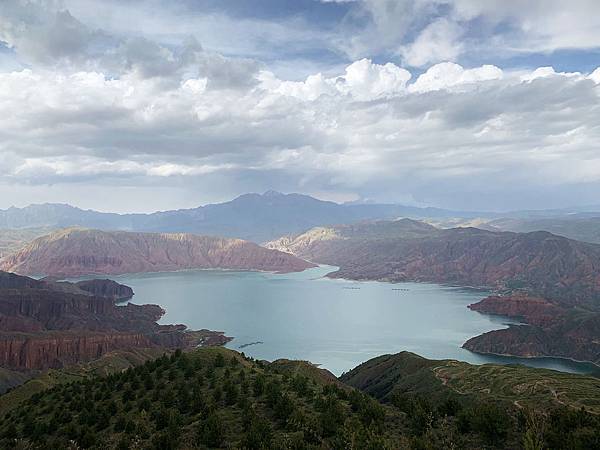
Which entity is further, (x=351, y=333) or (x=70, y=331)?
(x=351, y=333)

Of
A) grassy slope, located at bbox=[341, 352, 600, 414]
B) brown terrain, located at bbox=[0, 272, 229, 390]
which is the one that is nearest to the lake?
brown terrain, located at bbox=[0, 272, 229, 390]

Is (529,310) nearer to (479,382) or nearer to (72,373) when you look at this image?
(479,382)

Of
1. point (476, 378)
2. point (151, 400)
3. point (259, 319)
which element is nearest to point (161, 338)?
point (259, 319)

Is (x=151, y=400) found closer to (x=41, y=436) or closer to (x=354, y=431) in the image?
(x=41, y=436)

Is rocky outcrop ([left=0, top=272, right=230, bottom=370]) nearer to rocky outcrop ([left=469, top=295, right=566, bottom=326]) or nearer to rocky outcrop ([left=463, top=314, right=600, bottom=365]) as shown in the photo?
rocky outcrop ([left=463, top=314, right=600, bottom=365])

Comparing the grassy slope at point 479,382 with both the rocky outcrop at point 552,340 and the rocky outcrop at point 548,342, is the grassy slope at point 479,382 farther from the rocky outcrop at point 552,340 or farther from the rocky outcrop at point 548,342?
the rocky outcrop at point 552,340

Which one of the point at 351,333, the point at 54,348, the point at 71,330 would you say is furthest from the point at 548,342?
the point at 71,330

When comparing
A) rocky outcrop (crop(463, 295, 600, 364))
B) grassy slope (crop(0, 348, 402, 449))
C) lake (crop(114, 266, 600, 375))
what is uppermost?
grassy slope (crop(0, 348, 402, 449))
